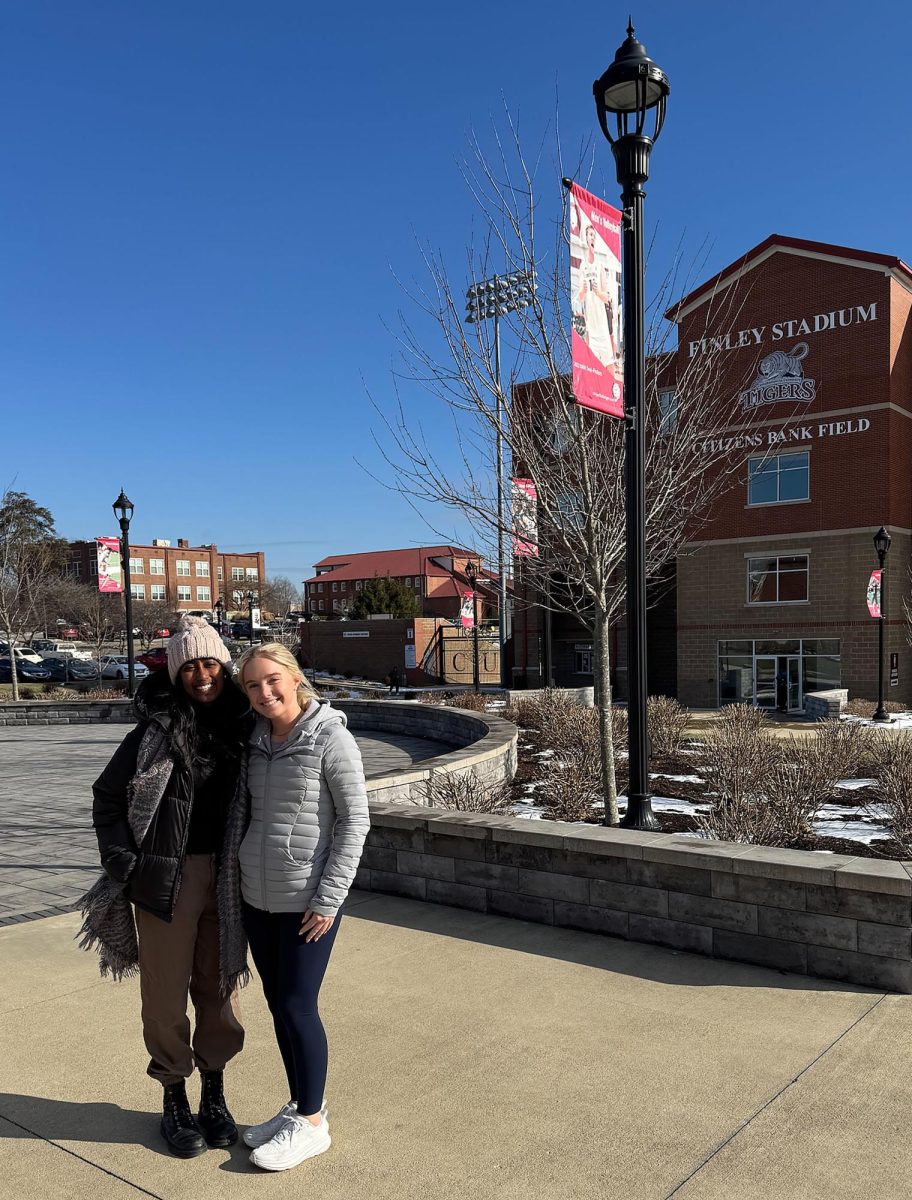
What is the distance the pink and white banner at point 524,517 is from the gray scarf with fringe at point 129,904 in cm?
626

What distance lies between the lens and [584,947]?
516 cm

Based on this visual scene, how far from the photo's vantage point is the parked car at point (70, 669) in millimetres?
45634

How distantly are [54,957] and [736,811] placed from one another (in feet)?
15.7

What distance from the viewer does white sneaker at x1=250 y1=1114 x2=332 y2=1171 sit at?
3.07m

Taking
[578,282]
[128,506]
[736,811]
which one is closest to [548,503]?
[578,282]

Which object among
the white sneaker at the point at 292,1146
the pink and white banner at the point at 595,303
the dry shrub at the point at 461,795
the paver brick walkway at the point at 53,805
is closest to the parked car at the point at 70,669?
the paver brick walkway at the point at 53,805

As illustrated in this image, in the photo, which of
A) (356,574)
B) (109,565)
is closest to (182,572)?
(356,574)

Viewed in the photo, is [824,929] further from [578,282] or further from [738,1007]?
[578,282]

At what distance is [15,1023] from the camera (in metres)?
4.35

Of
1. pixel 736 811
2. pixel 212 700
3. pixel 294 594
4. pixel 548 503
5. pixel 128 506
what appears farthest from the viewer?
pixel 294 594

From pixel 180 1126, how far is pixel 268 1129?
0.31 m

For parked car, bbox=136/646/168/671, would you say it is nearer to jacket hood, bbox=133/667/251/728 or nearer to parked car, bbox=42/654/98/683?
jacket hood, bbox=133/667/251/728

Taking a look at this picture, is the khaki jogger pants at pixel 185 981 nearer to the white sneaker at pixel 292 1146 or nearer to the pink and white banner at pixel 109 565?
the white sneaker at pixel 292 1146

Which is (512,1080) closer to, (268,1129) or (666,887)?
(268,1129)
